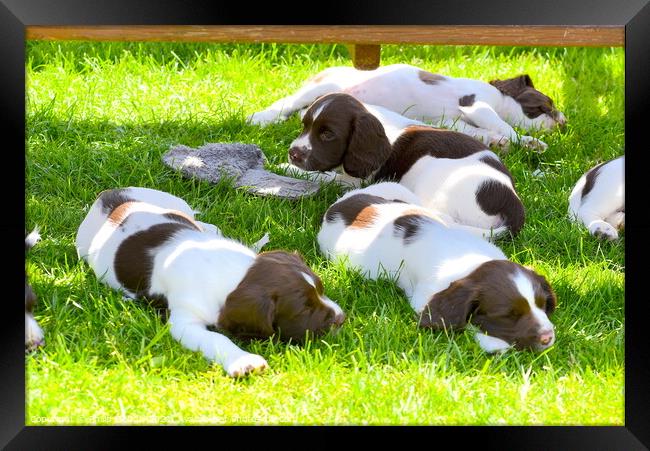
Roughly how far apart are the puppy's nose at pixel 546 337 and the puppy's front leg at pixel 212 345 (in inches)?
49.6

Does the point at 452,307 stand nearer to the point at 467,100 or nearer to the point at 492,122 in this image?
the point at 492,122

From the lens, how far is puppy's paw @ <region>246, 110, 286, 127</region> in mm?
7848

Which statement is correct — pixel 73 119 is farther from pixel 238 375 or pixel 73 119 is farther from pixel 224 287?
pixel 238 375

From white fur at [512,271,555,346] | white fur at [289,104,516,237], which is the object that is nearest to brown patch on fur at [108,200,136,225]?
white fur at [289,104,516,237]

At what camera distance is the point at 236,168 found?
6.70 metres

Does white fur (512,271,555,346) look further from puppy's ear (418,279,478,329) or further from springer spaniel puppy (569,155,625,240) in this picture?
springer spaniel puppy (569,155,625,240)

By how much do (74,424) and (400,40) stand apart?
3.90 meters

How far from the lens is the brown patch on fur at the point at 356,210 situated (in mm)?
5594

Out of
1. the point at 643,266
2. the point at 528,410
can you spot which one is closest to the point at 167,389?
the point at 528,410

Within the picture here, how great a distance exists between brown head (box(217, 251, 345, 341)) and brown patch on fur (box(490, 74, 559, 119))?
4.37 meters

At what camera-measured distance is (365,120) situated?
6.48 meters

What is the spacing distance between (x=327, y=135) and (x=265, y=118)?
1.52 metres

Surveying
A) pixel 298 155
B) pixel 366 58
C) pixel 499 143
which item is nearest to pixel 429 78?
pixel 366 58

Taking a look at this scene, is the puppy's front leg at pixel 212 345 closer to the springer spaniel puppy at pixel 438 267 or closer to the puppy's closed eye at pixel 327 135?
the springer spaniel puppy at pixel 438 267
